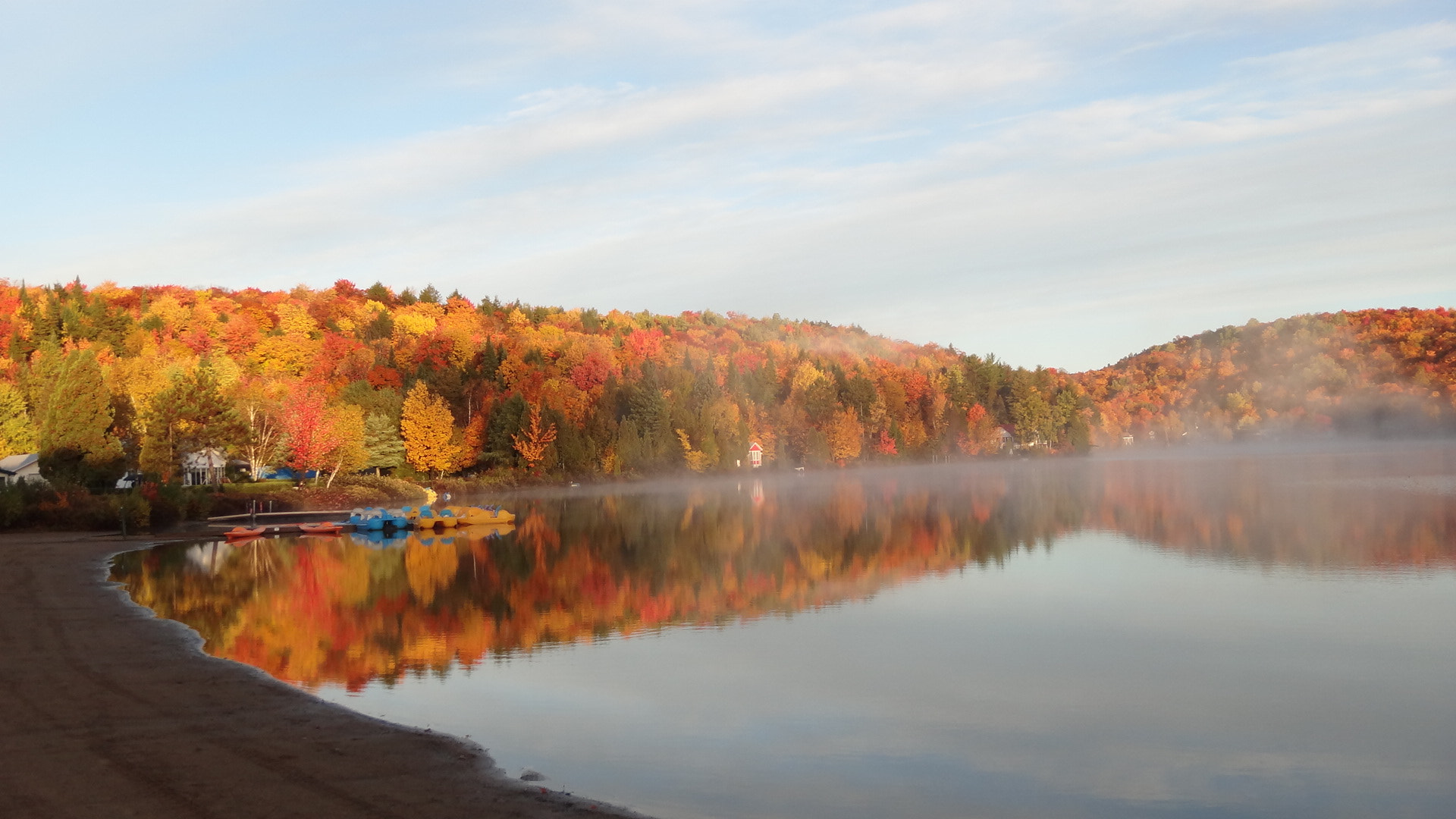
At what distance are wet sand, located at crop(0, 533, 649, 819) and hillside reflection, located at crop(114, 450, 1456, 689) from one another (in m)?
1.77

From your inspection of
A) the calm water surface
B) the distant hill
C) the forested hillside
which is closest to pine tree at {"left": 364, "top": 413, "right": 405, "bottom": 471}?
the forested hillside

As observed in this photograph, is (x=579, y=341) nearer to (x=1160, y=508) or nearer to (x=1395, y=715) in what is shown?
(x=1160, y=508)

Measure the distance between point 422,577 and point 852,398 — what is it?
9636 centimetres

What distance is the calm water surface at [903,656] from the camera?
1024 centimetres

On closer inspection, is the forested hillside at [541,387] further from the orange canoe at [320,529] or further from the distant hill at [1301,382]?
the orange canoe at [320,529]

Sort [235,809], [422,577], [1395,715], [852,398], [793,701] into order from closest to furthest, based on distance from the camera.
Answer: [235,809] < [1395,715] < [793,701] < [422,577] < [852,398]

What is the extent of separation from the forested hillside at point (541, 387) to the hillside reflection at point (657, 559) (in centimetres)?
1843

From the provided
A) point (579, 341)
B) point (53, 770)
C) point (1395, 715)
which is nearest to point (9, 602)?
point (53, 770)

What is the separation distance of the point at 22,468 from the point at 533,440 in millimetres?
37181

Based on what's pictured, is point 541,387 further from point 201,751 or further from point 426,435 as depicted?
point 201,751

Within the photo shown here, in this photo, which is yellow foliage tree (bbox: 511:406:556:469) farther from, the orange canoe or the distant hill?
the distant hill

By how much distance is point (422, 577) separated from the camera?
27031mm

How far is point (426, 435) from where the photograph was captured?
7869cm

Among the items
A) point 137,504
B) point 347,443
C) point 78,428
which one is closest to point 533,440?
point 347,443
